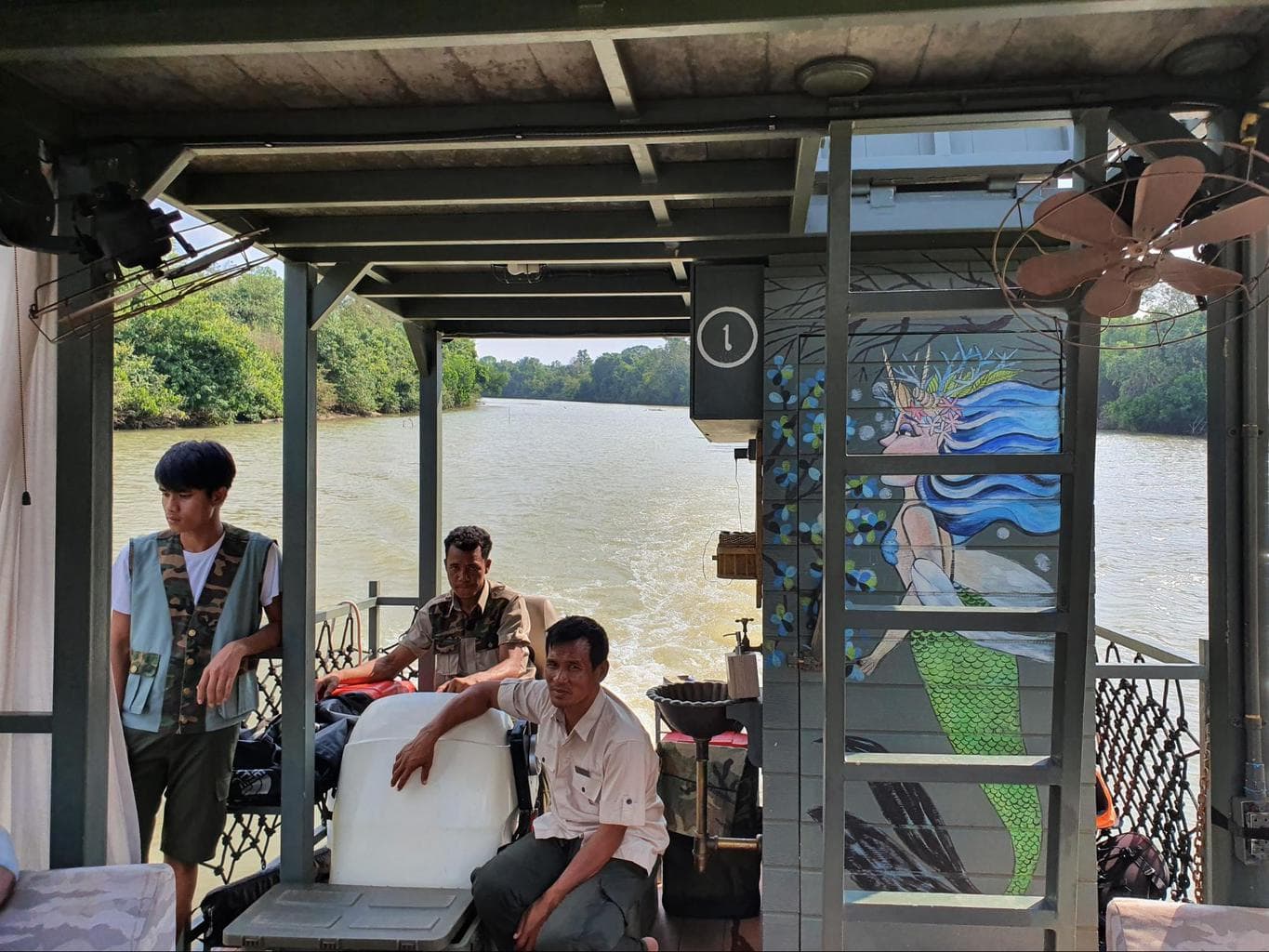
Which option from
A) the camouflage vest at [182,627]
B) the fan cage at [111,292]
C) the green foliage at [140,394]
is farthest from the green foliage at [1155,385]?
the green foliage at [140,394]

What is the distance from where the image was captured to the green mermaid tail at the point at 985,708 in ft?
11.6

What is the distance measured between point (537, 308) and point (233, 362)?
502 inches

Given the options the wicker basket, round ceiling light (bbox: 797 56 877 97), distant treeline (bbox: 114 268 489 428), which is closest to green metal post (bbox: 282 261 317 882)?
the wicker basket

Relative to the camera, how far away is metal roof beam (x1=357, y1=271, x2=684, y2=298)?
14.7 ft

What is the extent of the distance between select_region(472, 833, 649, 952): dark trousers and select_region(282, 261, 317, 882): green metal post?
75 centimetres

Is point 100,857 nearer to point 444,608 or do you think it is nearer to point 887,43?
point 444,608

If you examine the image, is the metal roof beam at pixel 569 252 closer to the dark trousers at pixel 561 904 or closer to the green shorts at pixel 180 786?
the green shorts at pixel 180 786

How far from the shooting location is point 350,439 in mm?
19172

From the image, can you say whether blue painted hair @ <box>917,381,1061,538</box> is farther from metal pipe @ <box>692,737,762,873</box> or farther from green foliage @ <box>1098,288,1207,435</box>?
green foliage @ <box>1098,288,1207,435</box>

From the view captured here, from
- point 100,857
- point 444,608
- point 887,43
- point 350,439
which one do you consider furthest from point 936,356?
point 350,439

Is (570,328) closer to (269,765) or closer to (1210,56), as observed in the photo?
(269,765)

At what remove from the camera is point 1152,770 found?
4.28 meters

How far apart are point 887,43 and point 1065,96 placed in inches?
19.5

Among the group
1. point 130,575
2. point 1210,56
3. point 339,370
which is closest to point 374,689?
point 130,575
